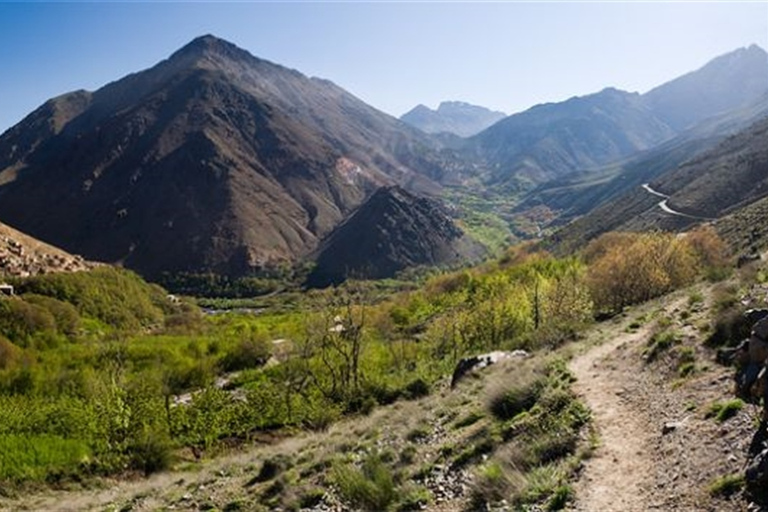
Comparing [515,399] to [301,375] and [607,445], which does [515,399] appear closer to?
[607,445]

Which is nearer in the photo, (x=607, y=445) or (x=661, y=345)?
(x=607, y=445)

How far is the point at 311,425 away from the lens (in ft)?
128

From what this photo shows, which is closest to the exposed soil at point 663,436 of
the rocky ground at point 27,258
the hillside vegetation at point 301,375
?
the hillside vegetation at point 301,375

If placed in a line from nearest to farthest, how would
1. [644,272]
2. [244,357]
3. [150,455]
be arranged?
[150,455] < [644,272] < [244,357]

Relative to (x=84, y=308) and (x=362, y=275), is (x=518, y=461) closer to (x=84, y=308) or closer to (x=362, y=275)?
(x=84, y=308)

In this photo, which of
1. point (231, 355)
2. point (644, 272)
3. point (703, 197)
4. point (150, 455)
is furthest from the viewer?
point (703, 197)

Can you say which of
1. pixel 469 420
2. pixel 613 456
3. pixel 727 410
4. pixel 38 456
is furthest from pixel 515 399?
pixel 38 456

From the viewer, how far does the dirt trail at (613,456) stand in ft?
38.8

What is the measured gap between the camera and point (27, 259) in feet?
304

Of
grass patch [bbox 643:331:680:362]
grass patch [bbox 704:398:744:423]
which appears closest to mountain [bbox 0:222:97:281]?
grass patch [bbox 643:331:680:362]

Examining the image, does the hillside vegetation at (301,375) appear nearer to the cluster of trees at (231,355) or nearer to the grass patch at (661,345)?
the cluster of trees at (231,355)

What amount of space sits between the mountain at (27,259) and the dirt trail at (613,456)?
3235 inches

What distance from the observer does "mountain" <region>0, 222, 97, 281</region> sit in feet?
284

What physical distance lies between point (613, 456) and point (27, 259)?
98818mm
